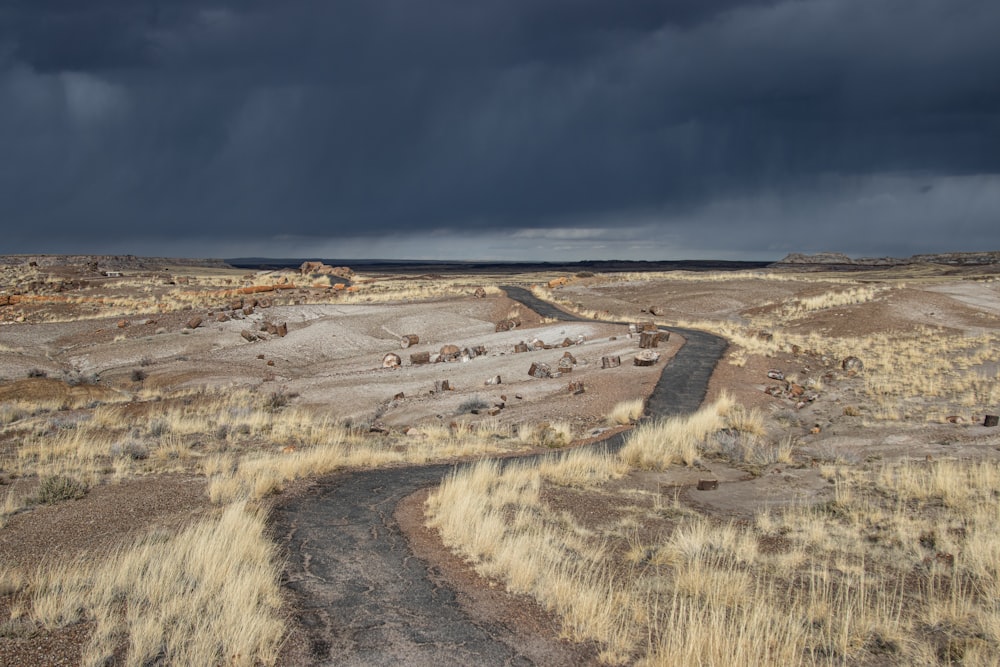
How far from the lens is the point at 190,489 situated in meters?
9.87

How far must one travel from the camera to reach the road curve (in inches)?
201

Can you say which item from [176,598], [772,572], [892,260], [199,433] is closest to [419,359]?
[199,433]

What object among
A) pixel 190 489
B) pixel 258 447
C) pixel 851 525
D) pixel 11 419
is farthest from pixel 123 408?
pixel 851 525

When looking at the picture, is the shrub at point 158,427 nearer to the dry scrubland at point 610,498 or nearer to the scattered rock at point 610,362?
the dry scrubland at point 610,498

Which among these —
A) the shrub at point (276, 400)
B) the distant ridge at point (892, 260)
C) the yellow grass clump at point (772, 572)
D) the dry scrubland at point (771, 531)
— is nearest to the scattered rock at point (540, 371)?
the dry scrubland at point (771, 531)

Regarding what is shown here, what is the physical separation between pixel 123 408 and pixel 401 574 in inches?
651

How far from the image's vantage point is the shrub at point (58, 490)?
9.20m

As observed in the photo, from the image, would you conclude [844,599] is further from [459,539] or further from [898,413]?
[898,413]

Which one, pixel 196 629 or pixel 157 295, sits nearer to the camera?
pixel 196 629

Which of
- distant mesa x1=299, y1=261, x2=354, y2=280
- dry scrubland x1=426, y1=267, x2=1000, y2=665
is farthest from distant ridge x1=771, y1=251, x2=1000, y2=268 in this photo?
dry scrubland x1=426, y1=267, x2=1000, y2=665

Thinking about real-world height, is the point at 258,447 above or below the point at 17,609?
below

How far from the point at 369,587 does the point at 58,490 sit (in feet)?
19.5

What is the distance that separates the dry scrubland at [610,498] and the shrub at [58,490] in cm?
6

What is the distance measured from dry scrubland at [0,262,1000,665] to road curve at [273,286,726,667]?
0.39m
